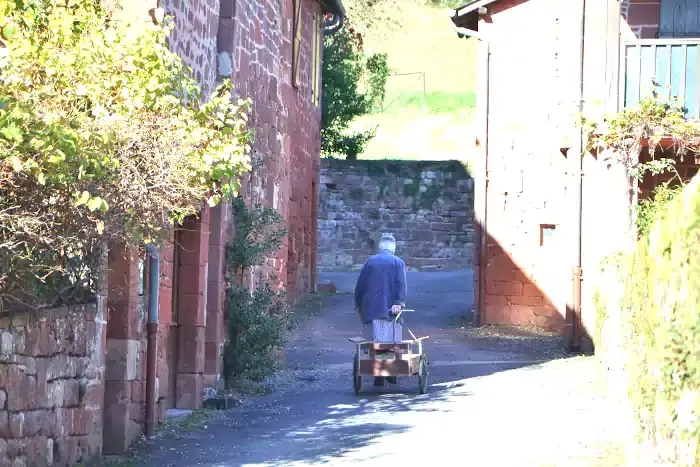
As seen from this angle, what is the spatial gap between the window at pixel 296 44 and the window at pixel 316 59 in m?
1.97

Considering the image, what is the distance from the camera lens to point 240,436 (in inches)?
427

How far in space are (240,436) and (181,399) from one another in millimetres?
1903

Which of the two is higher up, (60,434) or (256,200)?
(256,200)

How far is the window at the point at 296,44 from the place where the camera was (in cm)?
2086

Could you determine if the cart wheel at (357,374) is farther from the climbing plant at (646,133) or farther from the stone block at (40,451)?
the stone block at (40,451)

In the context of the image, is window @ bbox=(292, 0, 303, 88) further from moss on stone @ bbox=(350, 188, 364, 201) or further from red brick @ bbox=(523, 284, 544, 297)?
moss on stone @ bbox=(350, 188, 364, 201)

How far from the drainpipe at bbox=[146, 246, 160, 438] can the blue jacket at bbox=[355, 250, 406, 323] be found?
3470 mm

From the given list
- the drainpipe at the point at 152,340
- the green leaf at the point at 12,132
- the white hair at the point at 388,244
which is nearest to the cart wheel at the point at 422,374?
the white hair at the point at 388,244

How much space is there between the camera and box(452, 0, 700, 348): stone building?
1911 cm

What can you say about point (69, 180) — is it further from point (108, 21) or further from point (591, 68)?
point (591, 68)

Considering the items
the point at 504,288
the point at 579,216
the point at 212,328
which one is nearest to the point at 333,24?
the point at 504,288

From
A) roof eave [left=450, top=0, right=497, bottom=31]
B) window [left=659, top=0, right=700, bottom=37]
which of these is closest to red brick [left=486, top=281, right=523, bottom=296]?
roof eave [left=450, top=0, right=497, bottom=31]

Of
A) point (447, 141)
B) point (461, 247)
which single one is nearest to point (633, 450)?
point (461, 247)

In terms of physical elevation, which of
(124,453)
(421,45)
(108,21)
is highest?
(421,45)
